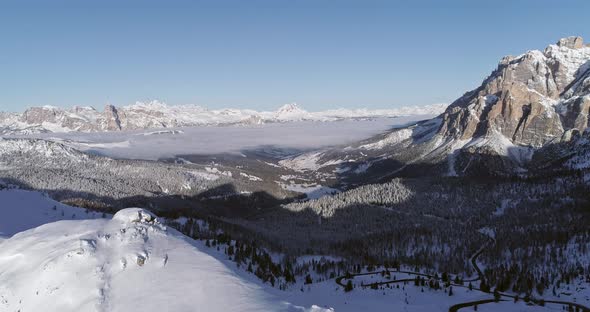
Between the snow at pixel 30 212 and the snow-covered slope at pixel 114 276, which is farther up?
the snow-covered slope at pixel 114 276

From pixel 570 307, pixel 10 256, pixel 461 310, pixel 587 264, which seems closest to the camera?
pixel 10 256

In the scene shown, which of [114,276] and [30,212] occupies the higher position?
[114,276]

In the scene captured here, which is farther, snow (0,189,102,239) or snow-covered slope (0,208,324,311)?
snow (0,189,102,239)

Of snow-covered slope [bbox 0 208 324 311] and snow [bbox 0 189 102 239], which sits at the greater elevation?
snow-covered slope [bbox 0 208 324 311]

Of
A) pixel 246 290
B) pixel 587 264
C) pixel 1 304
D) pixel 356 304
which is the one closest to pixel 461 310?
pixel 356 304

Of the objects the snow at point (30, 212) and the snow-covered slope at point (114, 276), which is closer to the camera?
the snow-covered slope at point (114, 276)

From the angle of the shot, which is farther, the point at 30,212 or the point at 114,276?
the point at 30,212

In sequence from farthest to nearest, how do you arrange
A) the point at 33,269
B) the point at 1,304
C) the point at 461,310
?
the point at 461,310 < the point at 33,269 < the point at 1,304

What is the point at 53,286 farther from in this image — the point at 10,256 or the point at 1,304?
the point at 10,256
